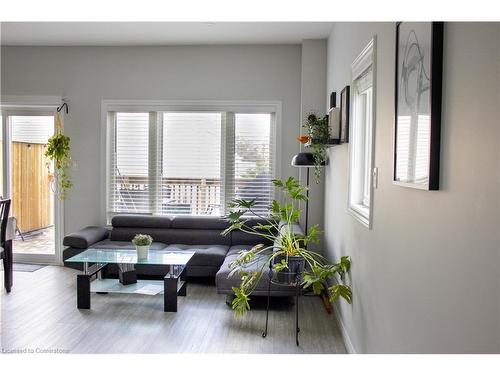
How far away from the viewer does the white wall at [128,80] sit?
500 centimetres

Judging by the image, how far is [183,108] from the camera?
509cm

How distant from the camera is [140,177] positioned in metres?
5.24

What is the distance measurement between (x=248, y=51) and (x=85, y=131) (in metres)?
2.33

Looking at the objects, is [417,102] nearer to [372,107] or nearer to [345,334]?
[372,107]

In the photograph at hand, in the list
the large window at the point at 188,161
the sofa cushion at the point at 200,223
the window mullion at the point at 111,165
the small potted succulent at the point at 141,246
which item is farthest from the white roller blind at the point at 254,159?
the small potted succulent at the point at 141,246

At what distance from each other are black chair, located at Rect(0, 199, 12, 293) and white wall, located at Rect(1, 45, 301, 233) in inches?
50.9

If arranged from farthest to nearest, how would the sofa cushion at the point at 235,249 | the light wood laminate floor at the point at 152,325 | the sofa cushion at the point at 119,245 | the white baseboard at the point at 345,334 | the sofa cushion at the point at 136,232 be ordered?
the sofa cushion at the point at 136,232 < the sofa cushion at the point at 119,245 < the sofa cushion at the point at 235,249 < the light wood laminate floor at the point at 152,325 < the white baseboard at the point at 345,334

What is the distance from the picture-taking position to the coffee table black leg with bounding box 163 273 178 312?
352cm

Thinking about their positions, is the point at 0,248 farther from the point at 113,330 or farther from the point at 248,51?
the point at 248,51

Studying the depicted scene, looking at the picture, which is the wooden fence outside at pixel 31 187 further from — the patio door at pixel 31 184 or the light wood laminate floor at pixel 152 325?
the light wood laminate floor at pixel 152 325

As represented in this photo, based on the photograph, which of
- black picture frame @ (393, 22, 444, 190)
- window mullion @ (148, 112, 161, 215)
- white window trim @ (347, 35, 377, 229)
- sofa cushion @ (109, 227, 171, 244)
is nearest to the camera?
black picture frame @ (393, 22, 444, 190)

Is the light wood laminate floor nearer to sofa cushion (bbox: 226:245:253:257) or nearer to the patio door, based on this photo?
sofa cushion (bbox: 226:245:253:257)

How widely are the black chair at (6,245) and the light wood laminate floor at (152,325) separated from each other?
0.15 metres

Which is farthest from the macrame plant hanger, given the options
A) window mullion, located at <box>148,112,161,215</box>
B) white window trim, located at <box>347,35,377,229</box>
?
white window trim, located at <box>347,35,377,229</box>
